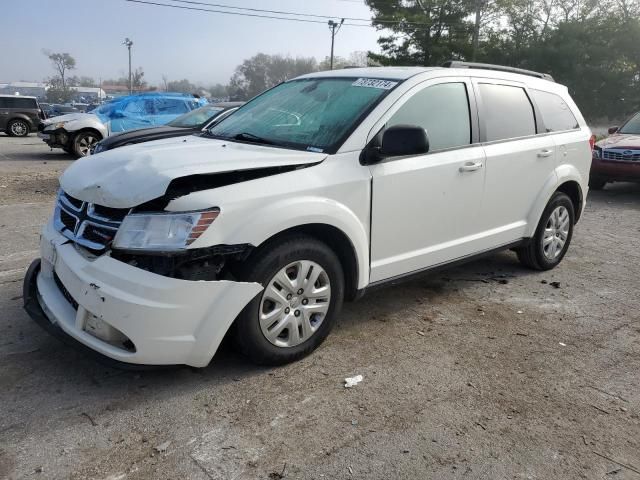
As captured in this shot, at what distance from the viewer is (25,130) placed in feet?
74.4

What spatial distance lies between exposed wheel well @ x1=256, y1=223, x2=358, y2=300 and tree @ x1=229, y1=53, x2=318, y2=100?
66.1 metres

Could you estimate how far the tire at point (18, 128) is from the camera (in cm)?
2236

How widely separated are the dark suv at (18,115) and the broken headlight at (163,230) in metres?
23.0

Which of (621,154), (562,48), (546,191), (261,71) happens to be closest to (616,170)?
(621,154)

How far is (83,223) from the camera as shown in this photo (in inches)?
121

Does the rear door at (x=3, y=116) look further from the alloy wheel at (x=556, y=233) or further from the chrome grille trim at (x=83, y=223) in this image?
the alloy wheel at (x=556, y=233)

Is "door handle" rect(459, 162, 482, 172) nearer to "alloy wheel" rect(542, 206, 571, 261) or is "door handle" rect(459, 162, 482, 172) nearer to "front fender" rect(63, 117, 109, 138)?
"alloy wheel" rect(542, 206, 571, 261)

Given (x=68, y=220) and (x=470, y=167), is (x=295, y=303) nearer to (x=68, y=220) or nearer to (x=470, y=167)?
(x=68, y=220)

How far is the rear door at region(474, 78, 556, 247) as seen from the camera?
14.4ft

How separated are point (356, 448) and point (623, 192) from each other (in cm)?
1012

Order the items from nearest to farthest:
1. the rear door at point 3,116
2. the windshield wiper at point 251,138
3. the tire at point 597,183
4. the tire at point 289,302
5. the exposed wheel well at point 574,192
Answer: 1. the tire at point 289,302
2. the windshield wiper at point 251,138
3. the exposed wheel well at point 574,192
4. the tire at point 597,183
5. the rear door at point 3,116

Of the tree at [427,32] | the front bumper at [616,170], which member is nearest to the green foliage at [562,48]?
the tree at [427,32]

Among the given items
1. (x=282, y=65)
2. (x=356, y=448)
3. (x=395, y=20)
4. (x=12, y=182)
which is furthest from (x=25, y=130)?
(x=282, y=65)

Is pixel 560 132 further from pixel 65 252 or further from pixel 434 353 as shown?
pixel 65 252
